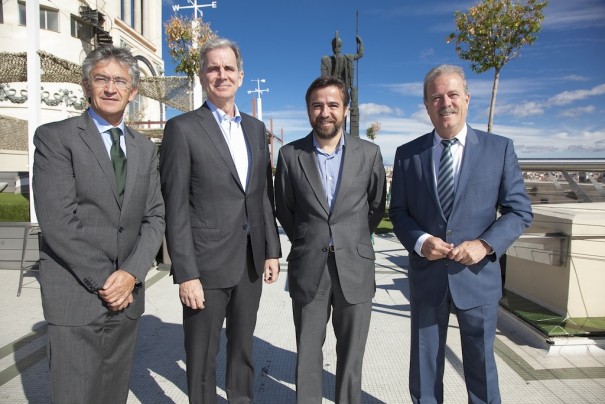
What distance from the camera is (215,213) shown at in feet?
7.22

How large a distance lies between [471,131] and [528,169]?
2.73 m

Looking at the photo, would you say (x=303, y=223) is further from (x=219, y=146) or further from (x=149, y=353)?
A: (x=149, y=353)

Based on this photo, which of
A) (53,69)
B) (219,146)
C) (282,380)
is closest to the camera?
(219,146)

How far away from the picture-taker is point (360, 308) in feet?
7.75

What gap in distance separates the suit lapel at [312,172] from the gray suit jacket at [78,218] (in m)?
0.91

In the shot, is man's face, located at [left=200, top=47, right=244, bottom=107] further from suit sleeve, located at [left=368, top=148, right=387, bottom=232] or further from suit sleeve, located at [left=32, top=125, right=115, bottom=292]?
suit sleeve, located at [left=368, top=148, right=387, bottom=232]

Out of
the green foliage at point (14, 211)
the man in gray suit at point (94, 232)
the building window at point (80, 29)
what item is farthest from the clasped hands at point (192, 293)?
the building window at point (80, 29)

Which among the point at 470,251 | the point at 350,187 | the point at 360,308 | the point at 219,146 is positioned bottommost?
the point at 360,308

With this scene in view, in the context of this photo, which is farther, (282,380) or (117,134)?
(282,380)

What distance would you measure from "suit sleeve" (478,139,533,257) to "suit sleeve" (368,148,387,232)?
2.12 ft

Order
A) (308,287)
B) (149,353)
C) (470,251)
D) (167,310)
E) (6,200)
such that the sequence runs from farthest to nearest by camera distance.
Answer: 1. (6,200)
2. (167,310)
3. (149,353)
4. (308,287)
5. (470,251)

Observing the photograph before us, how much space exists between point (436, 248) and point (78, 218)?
5.70 ft

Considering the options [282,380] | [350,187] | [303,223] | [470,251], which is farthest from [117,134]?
[282,380]

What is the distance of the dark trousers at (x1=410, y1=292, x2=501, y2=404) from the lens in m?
2.16
